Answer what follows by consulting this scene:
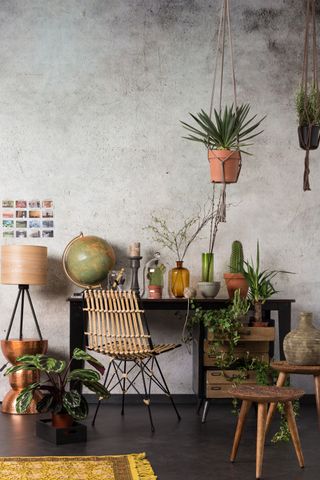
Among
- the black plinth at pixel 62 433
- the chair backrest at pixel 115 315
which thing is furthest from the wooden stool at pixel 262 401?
the chair backrest at pixel 115 315

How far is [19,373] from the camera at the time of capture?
20.3 ft

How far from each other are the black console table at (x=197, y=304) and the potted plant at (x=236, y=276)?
0.50 ft

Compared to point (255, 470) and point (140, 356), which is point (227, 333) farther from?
point (255, 470)

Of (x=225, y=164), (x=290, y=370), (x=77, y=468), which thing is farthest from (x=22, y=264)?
(x=290, y=370)

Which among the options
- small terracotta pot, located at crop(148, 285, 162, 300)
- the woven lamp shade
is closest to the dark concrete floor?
small terracotta pot, located at crop(148, 285, 162, 300)

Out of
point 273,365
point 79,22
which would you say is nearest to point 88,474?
point 273,365

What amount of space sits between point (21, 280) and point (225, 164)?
1.88m

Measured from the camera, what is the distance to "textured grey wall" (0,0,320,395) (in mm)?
6699

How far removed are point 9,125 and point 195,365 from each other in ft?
8.25

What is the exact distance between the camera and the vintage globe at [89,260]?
6.25m

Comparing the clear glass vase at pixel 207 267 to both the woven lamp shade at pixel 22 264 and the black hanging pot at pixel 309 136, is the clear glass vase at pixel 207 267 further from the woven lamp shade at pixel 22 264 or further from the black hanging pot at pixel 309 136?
the black hanging pot at pixel 309 136

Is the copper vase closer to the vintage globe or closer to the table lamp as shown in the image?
the table lamp

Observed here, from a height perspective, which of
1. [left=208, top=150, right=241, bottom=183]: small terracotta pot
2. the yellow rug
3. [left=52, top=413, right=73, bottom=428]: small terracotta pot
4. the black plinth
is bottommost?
the yellow rug

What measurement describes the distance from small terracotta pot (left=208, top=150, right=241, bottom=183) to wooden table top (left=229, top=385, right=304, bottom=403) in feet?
4.99
